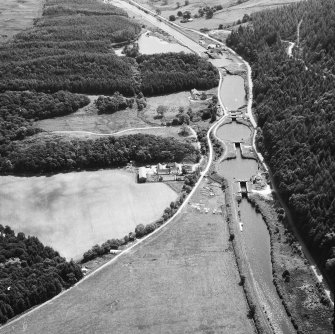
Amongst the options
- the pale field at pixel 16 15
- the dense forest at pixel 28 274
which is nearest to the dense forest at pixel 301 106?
the dense forest at pixel 28 274

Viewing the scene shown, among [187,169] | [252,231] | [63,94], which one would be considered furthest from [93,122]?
[252,231]

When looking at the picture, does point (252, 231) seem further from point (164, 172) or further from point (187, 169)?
point (164, 172)

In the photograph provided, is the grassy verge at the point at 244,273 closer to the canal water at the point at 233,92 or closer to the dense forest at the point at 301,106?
the dense forest at the point at 301,106

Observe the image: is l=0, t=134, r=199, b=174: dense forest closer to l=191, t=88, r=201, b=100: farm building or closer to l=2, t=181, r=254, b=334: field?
l=2, t=181, r=254, b=334: field

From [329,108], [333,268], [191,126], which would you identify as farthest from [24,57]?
[333,268]

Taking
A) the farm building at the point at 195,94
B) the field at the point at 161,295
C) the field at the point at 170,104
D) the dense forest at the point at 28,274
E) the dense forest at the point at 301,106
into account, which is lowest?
the field at the point at 170,104

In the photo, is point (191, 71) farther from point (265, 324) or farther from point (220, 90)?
point (265, 324)
